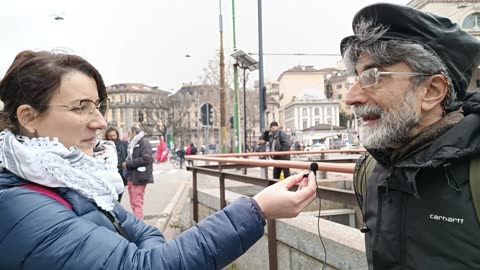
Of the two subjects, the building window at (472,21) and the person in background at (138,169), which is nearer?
the person in background at (138,169)

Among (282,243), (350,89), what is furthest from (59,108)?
(282,243)

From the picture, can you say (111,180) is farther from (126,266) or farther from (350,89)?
(350,89)

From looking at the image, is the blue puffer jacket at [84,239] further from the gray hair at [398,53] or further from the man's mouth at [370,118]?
the gray hair at [398,53]

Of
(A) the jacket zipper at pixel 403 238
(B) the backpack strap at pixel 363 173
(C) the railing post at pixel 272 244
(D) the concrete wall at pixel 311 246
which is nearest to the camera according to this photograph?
(A) the jacket zipper at pixel 403 238

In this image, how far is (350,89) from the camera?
5.51ft

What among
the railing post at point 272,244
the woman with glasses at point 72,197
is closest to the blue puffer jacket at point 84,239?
the woman with glasses at point 72,197

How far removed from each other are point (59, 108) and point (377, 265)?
1.35m

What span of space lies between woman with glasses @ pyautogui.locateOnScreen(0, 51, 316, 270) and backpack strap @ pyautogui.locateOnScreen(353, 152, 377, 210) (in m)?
0.37

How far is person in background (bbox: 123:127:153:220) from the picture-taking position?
21.9 ft

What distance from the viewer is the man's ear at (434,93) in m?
1.51

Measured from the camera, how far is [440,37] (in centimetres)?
146

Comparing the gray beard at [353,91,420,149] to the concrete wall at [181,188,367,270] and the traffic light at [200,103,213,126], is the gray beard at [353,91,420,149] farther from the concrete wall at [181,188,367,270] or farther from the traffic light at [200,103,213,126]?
the traffic light at [200,103,213,126]

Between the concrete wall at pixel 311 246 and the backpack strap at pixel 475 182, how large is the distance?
1.39 m

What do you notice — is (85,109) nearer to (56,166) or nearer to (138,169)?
(56,166)
